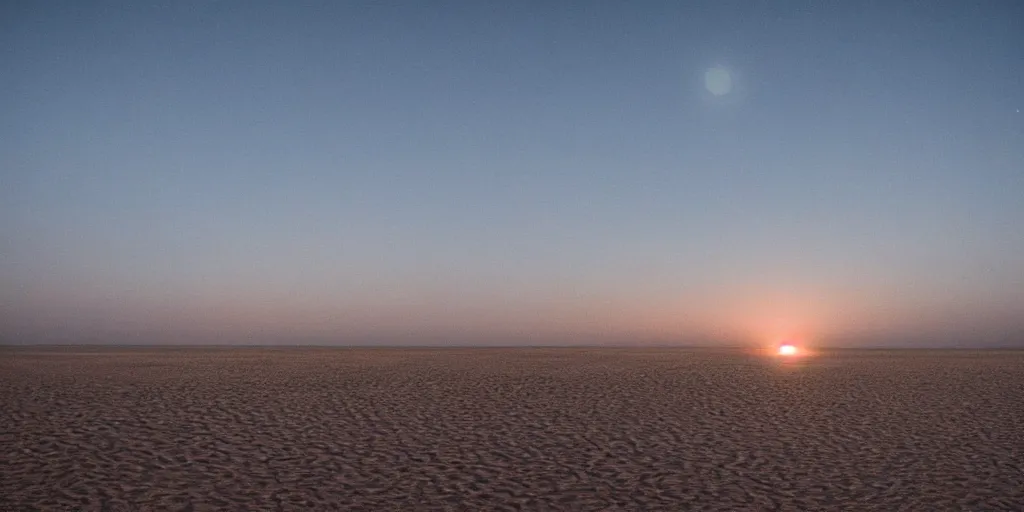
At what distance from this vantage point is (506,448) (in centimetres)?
1617

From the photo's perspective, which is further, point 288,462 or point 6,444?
point 6,444

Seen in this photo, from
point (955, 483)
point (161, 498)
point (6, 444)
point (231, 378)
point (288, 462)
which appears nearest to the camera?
point (161, 498)

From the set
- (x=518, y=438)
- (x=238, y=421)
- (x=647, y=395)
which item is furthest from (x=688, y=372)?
(x=238, y=421)

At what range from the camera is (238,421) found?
19.8 meters

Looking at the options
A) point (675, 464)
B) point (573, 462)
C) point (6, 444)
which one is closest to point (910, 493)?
point (675, 464)

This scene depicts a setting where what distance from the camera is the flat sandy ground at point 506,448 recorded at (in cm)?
1212

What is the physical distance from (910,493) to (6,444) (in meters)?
19.2

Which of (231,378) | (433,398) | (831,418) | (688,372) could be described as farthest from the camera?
(688,372)

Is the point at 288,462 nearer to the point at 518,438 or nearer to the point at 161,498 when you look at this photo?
the point at 161,498

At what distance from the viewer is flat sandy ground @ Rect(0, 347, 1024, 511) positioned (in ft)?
39.8

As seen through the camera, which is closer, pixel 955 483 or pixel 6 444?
pixel 955 483

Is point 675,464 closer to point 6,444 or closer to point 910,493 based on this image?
point 910,493

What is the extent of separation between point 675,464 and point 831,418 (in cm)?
922

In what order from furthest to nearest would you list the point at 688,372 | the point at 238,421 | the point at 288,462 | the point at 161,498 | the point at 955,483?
the point at 688,372 → the point at 238,421 → the point at 288,462 → the point at 955,483 → the point at 161,498
